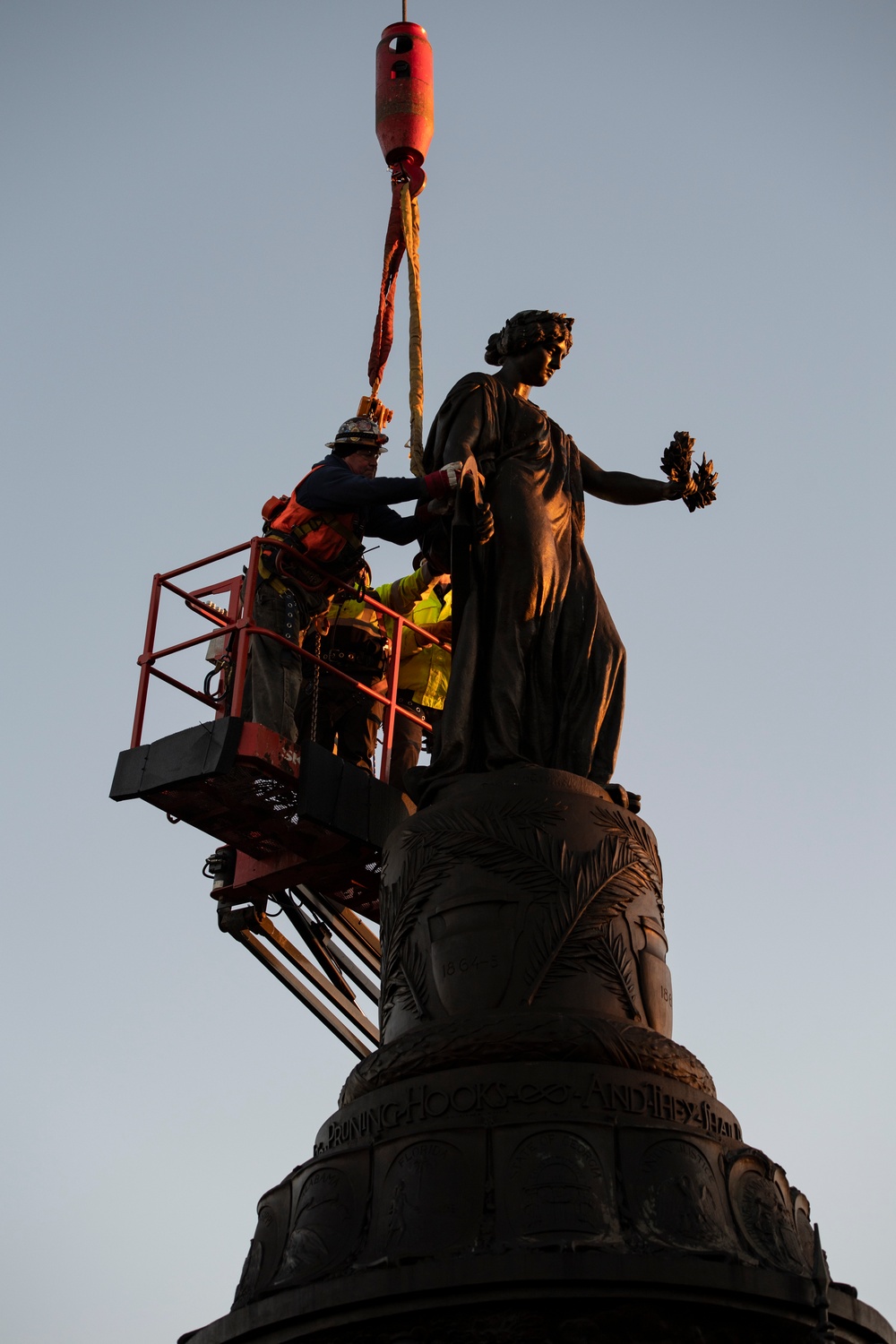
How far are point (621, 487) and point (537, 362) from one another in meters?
1.06

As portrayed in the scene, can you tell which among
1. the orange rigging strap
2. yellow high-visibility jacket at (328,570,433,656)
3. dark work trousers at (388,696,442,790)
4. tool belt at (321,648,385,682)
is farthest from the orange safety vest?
the orange rigging strap

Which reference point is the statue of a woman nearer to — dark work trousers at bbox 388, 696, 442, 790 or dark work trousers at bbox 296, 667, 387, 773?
dark work trousers at bbox 296, 667, 387, 773

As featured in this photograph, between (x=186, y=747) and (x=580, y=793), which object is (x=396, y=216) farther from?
(x=580, y=793)

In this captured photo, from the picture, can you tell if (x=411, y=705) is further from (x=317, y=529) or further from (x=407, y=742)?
(x=317, y=529)

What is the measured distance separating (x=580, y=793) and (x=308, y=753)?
10.3 ft

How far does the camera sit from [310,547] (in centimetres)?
1359

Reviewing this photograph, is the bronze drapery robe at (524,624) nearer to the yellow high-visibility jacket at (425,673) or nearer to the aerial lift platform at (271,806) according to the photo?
the aerial lift platform at (271,806)

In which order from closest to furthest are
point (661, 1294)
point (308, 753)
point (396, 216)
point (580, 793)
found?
1. point (661, 1294)
2. point (580, 793)
3. point (308, 753)
4. point (396, 216)

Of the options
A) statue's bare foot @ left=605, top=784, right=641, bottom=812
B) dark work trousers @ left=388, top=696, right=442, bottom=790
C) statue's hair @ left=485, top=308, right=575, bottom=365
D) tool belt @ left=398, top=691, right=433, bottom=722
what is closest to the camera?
statue's bare foot @ left=605, top=784, right=641, bottom=812

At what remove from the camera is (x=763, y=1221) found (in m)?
8.34

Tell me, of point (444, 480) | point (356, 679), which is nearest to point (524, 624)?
point (444, 480)

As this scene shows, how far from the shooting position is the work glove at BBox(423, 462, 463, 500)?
1104 centimetres

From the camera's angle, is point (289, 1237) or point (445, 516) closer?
point (289, 1237)

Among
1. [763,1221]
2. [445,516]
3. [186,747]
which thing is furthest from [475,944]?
[186,747]
